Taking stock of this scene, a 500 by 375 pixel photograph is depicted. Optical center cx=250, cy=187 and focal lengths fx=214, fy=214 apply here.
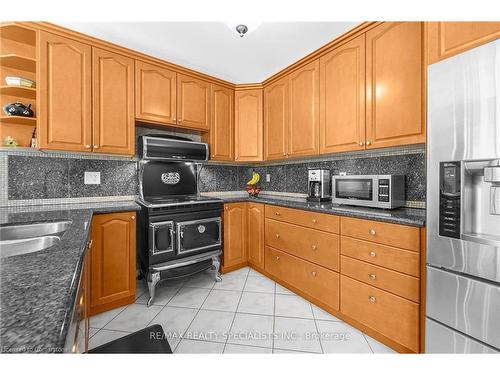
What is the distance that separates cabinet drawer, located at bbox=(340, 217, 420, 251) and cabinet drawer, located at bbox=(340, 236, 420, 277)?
4cm

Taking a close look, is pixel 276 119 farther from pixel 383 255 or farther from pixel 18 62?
pixel 18 62

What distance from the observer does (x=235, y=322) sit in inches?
67.4

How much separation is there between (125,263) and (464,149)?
2469 mm

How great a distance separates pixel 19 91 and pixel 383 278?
3097 mm

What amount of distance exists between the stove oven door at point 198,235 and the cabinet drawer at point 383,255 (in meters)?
1.30

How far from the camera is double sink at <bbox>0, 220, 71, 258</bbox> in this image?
1045 mm

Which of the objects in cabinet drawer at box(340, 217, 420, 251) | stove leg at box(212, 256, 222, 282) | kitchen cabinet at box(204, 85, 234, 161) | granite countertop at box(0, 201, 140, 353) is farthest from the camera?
kitchen cabinet at box(204, 85, 234, 161)

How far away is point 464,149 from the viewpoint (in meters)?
1.06

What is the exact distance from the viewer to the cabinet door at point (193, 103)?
2.41 metres

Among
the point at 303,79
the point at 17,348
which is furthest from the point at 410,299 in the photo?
the point at 303,79

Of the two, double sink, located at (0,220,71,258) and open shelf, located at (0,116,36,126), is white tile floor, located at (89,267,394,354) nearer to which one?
double sink, located at (0,220,71,258)

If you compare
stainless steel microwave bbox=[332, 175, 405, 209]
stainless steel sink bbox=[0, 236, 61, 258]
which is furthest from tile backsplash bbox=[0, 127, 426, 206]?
stainless steel sink bbox=[0, 236, 61, 258]

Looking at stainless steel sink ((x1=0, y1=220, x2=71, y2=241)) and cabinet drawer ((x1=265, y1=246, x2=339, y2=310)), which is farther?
cabinet drawer ((x1=265, y1=246, x2=339, y2=310))

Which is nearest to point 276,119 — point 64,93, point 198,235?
point 198,235
